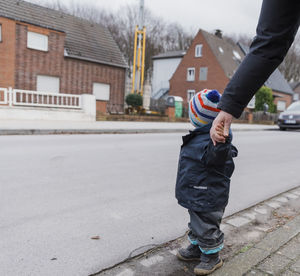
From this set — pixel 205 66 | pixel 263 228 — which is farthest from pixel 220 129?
pixel 205 66

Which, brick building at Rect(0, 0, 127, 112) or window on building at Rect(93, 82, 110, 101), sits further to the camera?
window on building at Rect(93, 82, 110, 101)

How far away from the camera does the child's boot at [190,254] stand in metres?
2.28

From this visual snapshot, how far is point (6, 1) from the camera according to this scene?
19438 mm

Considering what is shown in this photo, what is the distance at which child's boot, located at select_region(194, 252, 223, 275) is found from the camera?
6.72 feet

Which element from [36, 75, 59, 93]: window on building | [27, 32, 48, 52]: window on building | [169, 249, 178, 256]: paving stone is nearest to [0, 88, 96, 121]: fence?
[36, 75, 59, 93]: window on building

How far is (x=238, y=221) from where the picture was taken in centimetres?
305

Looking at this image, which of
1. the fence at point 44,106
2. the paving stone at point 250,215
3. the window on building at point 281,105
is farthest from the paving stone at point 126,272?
the window on building at point 281,105

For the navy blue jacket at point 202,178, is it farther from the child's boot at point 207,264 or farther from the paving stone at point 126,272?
the paving stone at point 126,272

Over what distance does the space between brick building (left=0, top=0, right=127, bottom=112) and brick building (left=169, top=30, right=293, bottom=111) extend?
11131mm

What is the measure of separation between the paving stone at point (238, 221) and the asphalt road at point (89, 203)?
282 millimetres

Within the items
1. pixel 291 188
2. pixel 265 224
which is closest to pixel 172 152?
pixel 291 188

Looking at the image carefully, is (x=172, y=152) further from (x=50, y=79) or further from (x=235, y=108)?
(x=50, y=79)

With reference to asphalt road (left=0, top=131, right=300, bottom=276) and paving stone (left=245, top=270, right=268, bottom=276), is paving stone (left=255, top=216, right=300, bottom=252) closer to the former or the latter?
paving stone (left=245, top=270, right=268, bottom=276)

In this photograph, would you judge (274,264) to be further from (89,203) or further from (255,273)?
(89,203)
